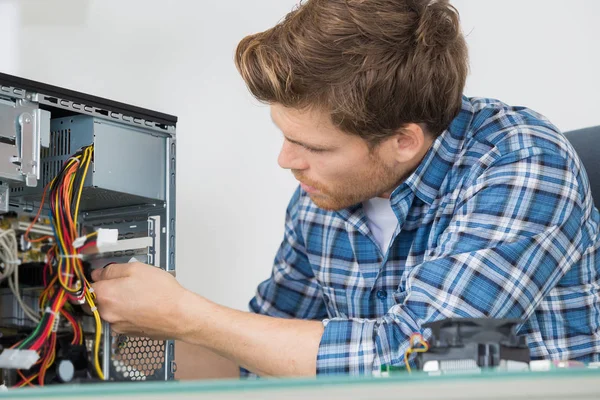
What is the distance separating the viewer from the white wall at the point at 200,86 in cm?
224

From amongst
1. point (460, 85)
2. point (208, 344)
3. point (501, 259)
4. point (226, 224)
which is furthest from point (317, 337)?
point (226, 224)

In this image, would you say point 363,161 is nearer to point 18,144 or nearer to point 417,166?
point 417,166

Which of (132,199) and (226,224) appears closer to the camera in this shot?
(132,199)

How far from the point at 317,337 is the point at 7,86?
580 mm

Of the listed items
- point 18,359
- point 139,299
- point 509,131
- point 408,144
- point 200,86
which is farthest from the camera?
point 200,86

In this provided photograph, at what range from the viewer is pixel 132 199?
1362 millimetres

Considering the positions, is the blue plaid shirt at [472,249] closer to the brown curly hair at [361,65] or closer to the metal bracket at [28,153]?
Result: the brown curly hair at [361,65]

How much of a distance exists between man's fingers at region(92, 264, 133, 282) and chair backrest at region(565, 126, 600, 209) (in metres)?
Answer: 0.88

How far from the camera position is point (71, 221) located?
1236 mm

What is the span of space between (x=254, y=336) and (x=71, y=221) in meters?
0.33

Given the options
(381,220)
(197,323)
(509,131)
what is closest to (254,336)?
(197,323)

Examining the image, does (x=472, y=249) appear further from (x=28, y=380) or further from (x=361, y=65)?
(x=28, y=380)

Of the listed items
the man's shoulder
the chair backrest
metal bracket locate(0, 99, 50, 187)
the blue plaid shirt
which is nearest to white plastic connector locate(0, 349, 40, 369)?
metal bracket locate(0, 99, 50, 187)

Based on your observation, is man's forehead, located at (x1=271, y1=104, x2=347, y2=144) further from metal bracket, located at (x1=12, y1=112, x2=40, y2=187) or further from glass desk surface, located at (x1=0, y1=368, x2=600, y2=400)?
glass desk surface, located at (x1=0, y1=368, x2=600, y2=400)
